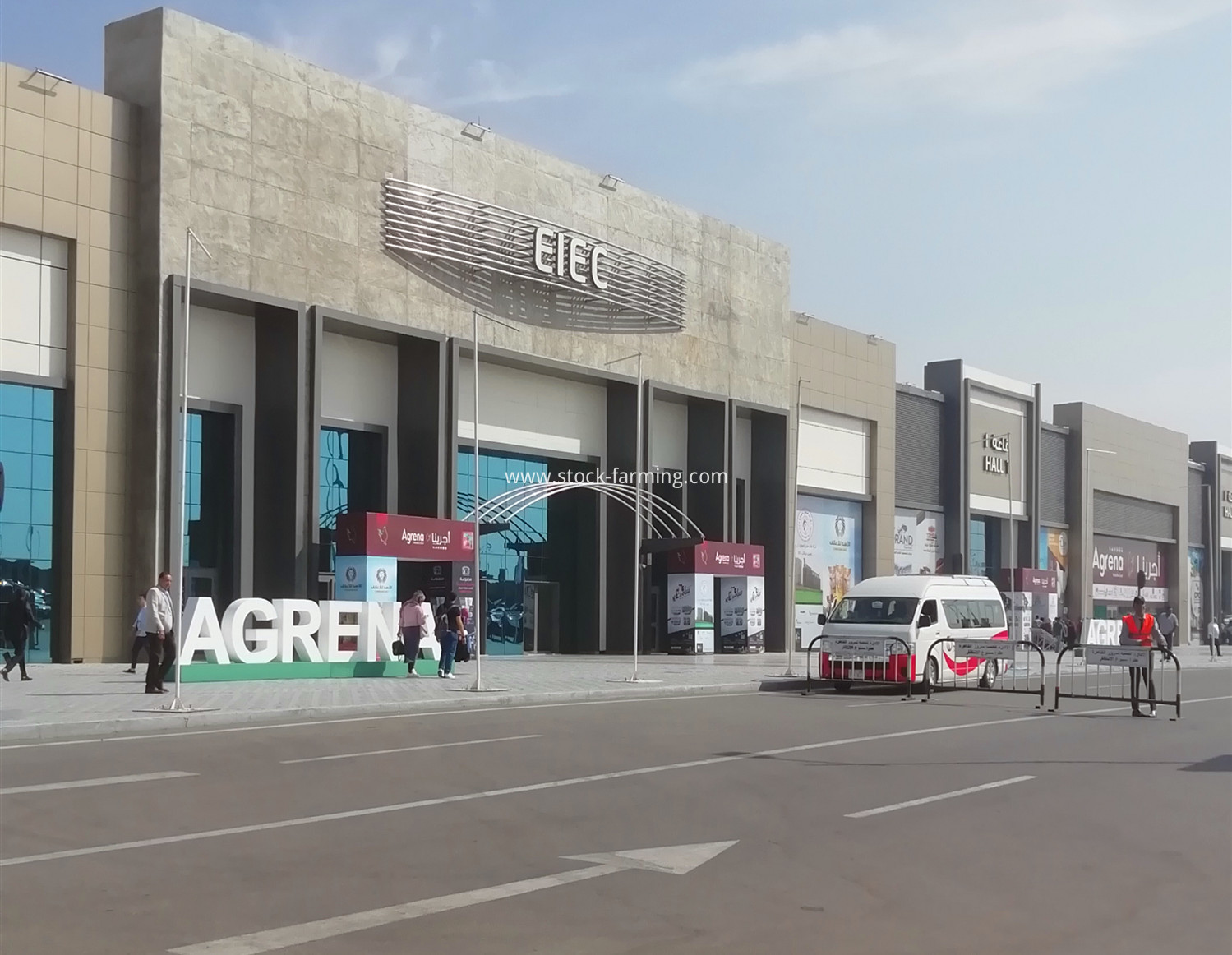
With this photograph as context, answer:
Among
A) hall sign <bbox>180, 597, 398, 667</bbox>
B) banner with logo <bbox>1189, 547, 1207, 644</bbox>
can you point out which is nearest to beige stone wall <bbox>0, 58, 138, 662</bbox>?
hall sign <bbox>180, 597, 398, 667</bbox>

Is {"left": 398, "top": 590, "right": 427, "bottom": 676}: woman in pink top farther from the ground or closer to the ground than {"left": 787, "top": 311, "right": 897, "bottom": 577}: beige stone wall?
closer to the ground

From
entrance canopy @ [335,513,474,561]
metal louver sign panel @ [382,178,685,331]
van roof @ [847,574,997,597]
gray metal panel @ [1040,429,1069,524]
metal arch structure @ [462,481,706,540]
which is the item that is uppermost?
metal louver sign panel @ [382,178,685,331]

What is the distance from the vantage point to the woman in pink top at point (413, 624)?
27.5m

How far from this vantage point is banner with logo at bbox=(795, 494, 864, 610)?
173ft

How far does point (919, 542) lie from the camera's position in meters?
61.3

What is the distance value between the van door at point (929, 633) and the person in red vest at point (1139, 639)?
430 centimetres

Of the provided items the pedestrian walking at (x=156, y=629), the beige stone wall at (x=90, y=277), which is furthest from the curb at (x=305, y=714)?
the beige stone wall at (x=90, y=277)

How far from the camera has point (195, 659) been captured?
26688 mm

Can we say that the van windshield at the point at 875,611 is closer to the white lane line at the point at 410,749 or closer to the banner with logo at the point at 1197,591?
the white lane line at the point at 410,749

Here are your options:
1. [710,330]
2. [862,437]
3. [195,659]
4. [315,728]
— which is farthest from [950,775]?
[862,437]

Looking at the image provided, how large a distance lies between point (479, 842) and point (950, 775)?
591 centimetres

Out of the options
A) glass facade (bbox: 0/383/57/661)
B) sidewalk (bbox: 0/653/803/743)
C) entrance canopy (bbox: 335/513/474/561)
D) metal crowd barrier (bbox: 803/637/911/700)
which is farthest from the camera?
entrance canopy (bbox: 335/513/474/561)

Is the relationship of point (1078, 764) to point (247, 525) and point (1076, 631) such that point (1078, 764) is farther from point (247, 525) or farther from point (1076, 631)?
point (1076, 631)

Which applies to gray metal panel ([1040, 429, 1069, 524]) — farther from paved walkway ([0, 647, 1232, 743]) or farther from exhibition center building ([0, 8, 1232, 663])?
paved walkway ([0, 647, 1232, 743])
